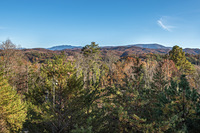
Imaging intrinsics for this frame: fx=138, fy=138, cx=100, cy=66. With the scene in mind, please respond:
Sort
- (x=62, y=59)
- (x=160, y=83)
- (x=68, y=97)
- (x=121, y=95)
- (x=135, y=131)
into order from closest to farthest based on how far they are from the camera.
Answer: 1. (x=135, y=131)
2. (x=121, y=95)
3. (x=62, y=59)
4. (x=68, y=97)
5. (x=160, y=83)

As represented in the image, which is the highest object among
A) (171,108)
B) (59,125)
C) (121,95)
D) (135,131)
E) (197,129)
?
(121,95)

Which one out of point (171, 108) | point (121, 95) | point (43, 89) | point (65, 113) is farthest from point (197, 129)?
point (43, 89)

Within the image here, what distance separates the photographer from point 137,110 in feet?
27.7

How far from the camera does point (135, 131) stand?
22.2 ft

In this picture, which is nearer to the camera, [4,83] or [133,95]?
[133,95]

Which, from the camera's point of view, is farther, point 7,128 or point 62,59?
point 7,128

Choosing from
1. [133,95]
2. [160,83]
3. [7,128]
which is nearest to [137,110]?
[133,95]

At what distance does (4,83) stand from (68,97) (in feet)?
21.1

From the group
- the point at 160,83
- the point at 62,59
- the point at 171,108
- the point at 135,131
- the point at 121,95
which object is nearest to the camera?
the point at 135,131

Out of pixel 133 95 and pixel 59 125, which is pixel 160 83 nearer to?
pixel 133 95

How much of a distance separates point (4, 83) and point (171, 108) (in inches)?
519

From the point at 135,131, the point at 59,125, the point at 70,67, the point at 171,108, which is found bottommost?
the point at 59,125

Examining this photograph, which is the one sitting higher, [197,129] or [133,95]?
[133,95]

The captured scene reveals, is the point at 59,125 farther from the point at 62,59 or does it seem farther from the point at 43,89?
the point at 62,59
